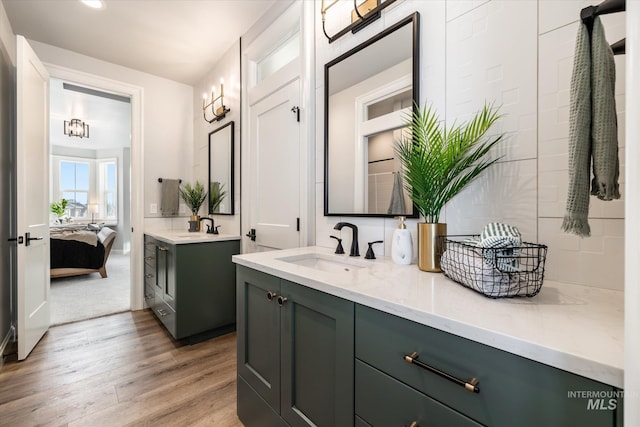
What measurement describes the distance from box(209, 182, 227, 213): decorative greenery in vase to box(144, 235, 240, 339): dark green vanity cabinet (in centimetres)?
59

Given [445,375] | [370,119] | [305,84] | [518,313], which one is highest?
[305,84]

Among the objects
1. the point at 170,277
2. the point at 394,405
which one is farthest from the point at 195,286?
the point at 394,405

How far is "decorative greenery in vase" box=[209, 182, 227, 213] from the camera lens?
2.91m

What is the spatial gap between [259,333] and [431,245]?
85 centimetres

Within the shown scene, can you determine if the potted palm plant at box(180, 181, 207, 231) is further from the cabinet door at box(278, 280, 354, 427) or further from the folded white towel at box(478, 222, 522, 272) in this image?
the folded white towel at box(478, 222, 522, 272)

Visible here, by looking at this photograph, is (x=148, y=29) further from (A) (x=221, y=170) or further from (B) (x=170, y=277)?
(B) (x=170, y=277)

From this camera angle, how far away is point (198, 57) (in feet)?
9.66

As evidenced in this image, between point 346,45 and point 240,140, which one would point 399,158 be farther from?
point 240,140

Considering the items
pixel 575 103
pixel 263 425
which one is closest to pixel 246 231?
pixel 263 425

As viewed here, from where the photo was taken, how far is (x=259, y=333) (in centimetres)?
130

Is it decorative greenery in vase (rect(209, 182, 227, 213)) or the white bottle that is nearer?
the white bottle

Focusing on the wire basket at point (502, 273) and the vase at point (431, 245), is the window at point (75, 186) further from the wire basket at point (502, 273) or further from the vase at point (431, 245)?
the wire basket at point (502, 273)

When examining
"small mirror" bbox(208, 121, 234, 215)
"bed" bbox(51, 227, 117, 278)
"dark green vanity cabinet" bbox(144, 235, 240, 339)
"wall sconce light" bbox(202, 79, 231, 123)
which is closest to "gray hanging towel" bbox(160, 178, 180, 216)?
"small mirror" bbox(208, 121, 234, 215)

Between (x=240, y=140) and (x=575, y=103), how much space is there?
240 cm
